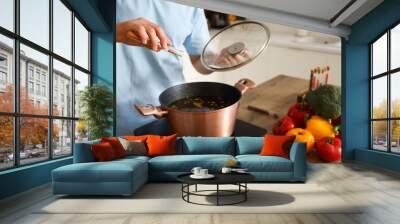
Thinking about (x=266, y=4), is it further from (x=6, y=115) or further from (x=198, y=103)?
(x=6, y=115)

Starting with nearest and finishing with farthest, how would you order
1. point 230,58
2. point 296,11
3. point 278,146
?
1. point 278,146
2. point 296,11
3. point 230,58

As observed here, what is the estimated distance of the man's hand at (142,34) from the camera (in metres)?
7.88

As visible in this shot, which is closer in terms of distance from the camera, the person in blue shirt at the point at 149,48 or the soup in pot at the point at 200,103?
the soup in pot at the point at 200,103

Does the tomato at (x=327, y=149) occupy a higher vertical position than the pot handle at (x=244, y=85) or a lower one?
lower

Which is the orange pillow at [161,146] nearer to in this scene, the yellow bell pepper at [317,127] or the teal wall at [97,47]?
the teal wall at [97,47]

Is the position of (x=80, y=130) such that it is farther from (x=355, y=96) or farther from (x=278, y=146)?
(x=355, y=96)

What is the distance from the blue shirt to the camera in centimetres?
793

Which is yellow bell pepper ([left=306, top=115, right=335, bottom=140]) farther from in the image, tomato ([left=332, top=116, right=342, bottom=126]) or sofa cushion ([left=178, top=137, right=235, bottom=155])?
sofa cushion ([left=178, top=137, right=235, bottom=155])

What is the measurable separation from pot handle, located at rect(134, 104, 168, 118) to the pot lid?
1.34m

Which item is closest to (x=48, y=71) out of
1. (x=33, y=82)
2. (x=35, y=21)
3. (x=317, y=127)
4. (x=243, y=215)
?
(x=33, y=82)

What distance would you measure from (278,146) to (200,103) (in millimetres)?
2511

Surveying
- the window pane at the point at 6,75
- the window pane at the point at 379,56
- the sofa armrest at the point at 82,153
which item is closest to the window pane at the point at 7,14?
the window pane at the point at 6,75

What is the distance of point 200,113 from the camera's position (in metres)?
7.43

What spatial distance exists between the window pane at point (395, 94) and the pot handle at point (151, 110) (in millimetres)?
4270
